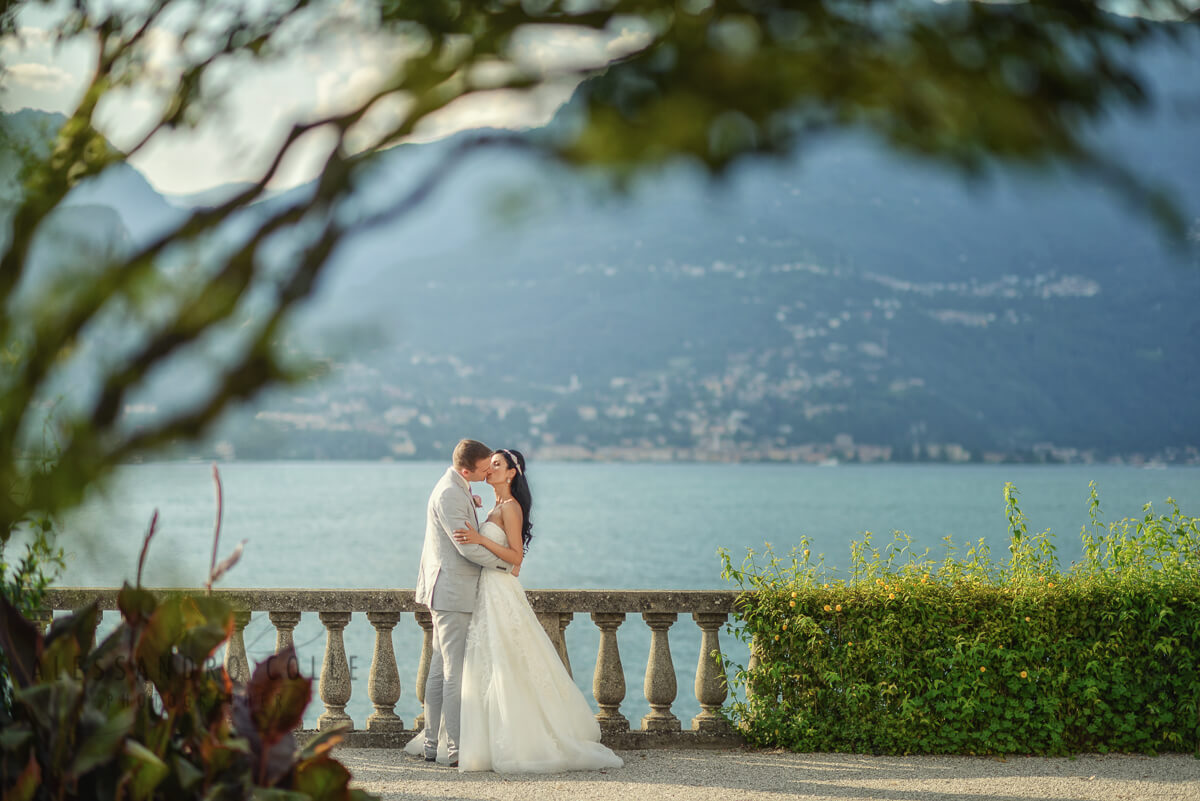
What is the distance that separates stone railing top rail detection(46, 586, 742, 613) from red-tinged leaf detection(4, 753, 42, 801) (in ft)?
13.8

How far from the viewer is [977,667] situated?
6934mm

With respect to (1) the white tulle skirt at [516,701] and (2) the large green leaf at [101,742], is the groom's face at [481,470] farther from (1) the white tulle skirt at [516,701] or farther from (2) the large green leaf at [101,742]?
(2) the large green leaf at [101,742]

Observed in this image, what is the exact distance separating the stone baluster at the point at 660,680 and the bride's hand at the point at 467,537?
4.52 ft

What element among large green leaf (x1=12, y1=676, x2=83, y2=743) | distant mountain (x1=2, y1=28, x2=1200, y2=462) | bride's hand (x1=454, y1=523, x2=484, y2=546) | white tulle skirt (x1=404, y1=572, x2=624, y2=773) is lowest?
white tulle skirt (x1=404, y1=572, x2=624, y2=773)

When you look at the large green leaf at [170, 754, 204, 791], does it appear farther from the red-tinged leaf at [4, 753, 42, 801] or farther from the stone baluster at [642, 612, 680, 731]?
the stone baluster at [642, 612, 680, 731]

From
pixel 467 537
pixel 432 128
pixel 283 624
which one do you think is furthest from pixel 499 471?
pixel 432 128

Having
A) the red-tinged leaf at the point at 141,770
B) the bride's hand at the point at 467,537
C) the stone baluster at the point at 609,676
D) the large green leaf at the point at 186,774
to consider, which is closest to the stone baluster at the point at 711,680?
the stone baluster at the point at 609,676

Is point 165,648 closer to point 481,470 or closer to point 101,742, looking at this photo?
point 101,742

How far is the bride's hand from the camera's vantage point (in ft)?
22.3

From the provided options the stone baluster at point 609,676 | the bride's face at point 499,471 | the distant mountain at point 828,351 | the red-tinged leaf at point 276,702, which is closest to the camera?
the red-tinged leaf at point 276,702

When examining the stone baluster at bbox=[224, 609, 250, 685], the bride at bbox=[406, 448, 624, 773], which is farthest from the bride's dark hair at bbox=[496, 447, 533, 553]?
the stone baluster at bbox=[224, 609, 250, 685]

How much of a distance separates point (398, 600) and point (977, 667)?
4.02 meters

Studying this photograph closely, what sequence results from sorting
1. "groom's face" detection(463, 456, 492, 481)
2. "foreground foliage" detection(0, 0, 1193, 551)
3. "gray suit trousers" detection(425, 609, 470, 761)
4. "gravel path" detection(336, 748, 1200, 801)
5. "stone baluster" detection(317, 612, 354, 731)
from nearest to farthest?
"foreground foliage" detection(0, 0, 1193, 551)
"gravel path" detection(336, 748, 1200, 801)
"gray suit trousers" detection(425, 609, 470, 761)
"groom's face" detection(463, 456, 492, 481)
"stone baluster" detection(317, 612, 354, 731)

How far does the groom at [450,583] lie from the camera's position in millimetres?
6785
